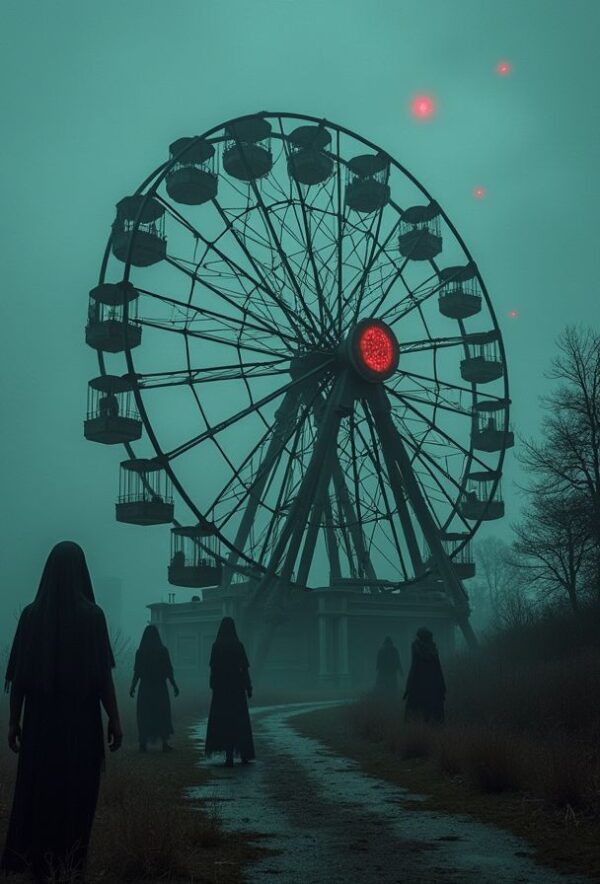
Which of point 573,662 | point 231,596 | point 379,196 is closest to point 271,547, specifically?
point 231,596

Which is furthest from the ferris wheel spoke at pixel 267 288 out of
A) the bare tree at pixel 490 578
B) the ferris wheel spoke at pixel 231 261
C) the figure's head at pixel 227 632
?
the bare tree at pixel 490 578

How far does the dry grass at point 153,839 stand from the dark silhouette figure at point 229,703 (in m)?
3.32

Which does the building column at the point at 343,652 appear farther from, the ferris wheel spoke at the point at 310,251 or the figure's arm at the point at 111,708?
the figure's arm at the point at 111,708

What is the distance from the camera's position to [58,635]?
236 inches

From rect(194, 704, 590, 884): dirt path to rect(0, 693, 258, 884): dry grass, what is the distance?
0.25m

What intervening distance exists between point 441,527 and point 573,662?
18489mm

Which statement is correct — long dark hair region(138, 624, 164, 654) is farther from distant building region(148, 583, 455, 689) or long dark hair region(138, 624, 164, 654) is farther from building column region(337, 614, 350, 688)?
building column region(337, 614, 350, 688)

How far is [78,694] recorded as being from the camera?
19.5 ft

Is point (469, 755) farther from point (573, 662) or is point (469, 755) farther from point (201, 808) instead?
point (573, 662)

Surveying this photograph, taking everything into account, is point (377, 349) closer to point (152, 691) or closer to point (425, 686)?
point (425, 686)

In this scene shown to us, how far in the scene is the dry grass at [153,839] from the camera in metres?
5.72

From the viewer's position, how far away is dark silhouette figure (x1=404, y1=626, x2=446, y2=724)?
15820 millimetres

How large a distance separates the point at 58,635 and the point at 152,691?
10.4m

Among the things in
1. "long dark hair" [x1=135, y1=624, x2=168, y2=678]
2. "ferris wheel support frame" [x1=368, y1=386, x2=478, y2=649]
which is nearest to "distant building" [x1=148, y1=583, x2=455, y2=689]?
"ferris wheel support frame" [x1=368, y1=386, x2=478, y2=649]
